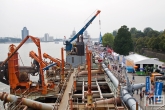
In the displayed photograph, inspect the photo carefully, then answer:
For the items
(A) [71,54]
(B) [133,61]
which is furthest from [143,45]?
(A) [71,54]

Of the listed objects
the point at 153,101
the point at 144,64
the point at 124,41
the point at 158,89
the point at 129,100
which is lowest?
the point at 153,101

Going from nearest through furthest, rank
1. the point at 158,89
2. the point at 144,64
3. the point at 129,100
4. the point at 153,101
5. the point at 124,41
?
the point at 129,100 < the point at 158,89 < the point at 153,101 < the point at 144,64 < the point at 124,41

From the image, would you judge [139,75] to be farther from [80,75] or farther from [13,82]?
[13,82]

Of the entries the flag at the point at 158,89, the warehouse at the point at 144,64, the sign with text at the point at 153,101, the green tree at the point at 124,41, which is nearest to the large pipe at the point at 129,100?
the sign with text at the point at 153,101

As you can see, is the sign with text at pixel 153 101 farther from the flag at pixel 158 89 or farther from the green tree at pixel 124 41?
the green tree at pixel 124 41

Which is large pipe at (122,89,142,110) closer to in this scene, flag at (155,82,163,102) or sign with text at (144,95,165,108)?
sign with text at (144,95,165,108)

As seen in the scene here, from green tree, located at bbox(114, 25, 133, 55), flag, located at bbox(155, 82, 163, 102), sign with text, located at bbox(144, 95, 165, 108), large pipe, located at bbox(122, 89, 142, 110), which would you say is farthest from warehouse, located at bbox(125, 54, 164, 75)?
green tree, located at bbox(114, 25, 133, 55)

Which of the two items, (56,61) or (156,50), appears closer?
(56,61)

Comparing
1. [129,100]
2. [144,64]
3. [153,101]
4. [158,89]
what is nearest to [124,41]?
[144,64]

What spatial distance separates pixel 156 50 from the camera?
256ft

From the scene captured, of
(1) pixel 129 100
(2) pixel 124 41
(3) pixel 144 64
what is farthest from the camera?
(2) pixel 124 41

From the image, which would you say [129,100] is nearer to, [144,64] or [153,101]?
[153,101]

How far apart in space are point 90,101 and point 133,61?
32.7 metres

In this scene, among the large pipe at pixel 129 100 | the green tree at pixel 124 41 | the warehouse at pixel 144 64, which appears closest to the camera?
the large pipe at pixel 129 100
